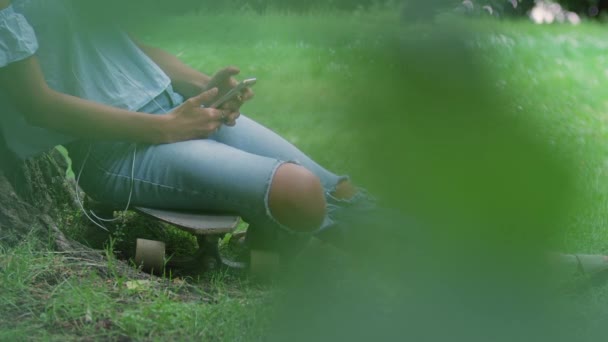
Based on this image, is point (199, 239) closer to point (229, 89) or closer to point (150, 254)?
point (150, 254)

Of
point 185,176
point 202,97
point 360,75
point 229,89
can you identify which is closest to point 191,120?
point 202,97

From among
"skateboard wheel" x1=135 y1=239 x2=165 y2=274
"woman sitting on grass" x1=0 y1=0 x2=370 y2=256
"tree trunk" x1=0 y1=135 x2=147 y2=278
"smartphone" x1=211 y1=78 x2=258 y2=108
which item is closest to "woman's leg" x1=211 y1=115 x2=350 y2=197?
"woman sitting on grass" x1=0 y1=0 x2=370 y2=256

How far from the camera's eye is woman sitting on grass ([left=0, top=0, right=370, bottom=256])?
244 cm

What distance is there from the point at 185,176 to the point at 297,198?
15.8 inches

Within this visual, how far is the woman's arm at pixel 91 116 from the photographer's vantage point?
243 cm

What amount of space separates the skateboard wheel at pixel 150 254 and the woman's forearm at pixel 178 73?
61 cm

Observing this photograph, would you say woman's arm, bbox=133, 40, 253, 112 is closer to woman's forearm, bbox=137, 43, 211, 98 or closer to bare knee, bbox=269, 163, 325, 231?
woman's forearm, bbox=137, 43, 211, 98

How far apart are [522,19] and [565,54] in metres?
0.34

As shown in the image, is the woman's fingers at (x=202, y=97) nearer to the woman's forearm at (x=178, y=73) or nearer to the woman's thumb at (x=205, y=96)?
the woman's thumb at (x=205, y=96)

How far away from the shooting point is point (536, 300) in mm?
770

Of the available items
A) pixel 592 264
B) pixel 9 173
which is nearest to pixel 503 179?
pixel 592 264

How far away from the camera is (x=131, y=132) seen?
260cm

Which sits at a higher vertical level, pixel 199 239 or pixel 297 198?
pixel 297 198

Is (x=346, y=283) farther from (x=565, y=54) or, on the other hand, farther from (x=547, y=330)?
(x=565, y=54)
